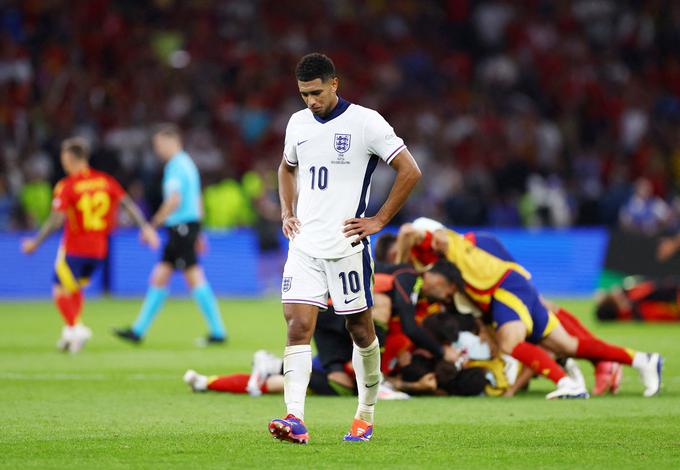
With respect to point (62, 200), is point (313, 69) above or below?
above

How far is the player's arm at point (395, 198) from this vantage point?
723 centimetres

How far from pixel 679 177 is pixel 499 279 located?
61.4ft

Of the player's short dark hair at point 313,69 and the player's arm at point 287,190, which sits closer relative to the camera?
the player's short dark hair at point 313,69

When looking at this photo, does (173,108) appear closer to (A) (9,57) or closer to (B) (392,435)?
(A) (9,57)

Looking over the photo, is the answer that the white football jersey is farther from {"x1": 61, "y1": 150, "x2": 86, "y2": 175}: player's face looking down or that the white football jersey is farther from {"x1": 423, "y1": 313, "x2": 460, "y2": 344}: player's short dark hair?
{"x1": 61, "y1": 150, "x2": 86, "y2": 175}: player's face looking down

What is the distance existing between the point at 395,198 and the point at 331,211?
0.39 metres

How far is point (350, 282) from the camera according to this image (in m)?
7.33

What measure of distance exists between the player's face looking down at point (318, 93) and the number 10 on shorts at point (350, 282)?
3.26 ft

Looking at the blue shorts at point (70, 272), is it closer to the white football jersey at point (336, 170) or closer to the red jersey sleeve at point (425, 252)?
the red jersey sleeve at point (425, 252)

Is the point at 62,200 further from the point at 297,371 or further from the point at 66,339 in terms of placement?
the point at 297,371

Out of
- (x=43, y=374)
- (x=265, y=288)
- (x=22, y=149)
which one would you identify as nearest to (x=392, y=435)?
(x=43, y=374)

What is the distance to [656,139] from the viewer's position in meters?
28.4

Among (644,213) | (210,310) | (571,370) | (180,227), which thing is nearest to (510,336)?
(571,370)

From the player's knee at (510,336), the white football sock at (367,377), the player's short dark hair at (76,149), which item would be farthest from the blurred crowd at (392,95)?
the white football sock at (367,377)
